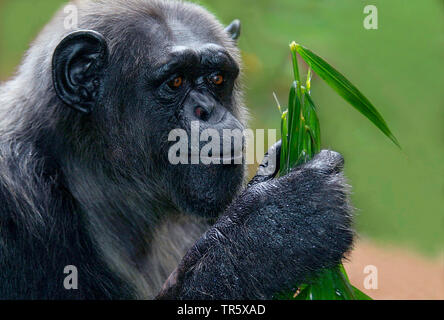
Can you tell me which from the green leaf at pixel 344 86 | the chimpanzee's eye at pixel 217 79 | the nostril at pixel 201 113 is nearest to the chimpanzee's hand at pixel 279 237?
the green leaf at pixel 344 86

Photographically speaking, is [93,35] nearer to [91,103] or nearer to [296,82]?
[91,103]

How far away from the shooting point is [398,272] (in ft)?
30.0

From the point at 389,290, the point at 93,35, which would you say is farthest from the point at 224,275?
the point at 389,290

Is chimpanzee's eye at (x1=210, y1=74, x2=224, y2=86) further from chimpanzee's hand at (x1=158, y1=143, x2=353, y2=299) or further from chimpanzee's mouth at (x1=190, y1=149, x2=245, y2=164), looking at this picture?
chimpanzee's hand at (x1=158, y1=143, x2=353, y2=299)

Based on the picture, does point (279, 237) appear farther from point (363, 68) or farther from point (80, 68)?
point (363, 68)

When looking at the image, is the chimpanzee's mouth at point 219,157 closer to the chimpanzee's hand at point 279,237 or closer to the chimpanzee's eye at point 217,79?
the chimpanzee's hand at point 279,237

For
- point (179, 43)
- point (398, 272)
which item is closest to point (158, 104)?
point (179, 43)

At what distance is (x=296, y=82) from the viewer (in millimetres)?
4113

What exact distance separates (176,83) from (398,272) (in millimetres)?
5878

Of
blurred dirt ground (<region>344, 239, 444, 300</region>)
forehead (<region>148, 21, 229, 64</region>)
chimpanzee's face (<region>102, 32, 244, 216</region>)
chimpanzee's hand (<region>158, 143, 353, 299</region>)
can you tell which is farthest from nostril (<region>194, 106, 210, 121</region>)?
blurred dirt ground (<region>344, 239, 444, 300</region>)

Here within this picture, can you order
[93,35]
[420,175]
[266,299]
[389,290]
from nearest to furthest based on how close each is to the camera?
[266,299]
[93,35]
[389,290]
[420,175]

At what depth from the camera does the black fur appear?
3.98 meters

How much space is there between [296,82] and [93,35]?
1.32 meters

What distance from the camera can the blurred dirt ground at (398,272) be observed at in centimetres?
821
